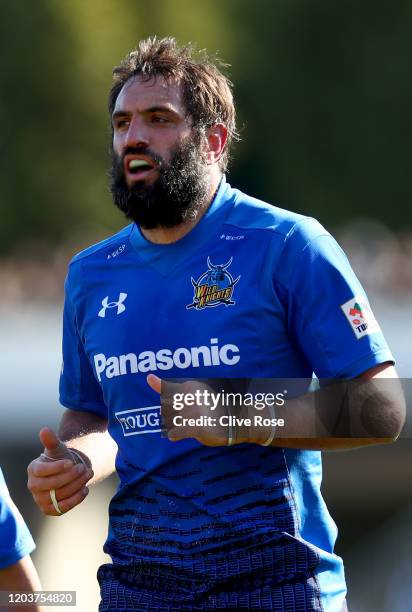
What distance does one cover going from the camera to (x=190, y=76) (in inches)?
168

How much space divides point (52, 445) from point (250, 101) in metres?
20.9

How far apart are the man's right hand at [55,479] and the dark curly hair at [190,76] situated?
1.17 meters

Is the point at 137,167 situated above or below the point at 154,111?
below

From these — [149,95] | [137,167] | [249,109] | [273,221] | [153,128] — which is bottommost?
[273,221]

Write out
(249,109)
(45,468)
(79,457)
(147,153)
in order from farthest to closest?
1. (249,109)
2. (147,153)
3. (79,457)
4. (45,468)

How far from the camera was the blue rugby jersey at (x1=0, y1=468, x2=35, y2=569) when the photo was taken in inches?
153

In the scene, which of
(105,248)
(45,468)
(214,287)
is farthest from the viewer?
(105,248)

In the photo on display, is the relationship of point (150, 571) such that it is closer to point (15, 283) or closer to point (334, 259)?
point (334, 259)

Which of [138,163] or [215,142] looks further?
[215,142]

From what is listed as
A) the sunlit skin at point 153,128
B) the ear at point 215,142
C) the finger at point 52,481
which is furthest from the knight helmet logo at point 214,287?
the finger at point 52,481

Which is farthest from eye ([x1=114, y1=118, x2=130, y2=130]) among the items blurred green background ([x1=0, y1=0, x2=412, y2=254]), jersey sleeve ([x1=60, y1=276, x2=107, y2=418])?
blurred green background ([x1=0, y1=0, x2=412, y2=254])

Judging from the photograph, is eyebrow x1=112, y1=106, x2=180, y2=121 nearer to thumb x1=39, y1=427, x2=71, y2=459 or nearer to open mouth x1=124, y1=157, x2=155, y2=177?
open mouth x1=124, y1=157, x2=155, y2=177

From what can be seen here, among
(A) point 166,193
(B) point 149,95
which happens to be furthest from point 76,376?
(B) point 149,95

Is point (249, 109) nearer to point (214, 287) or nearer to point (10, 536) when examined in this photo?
point (214, 287)
